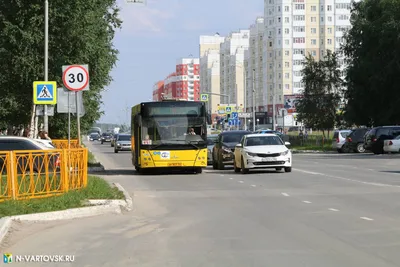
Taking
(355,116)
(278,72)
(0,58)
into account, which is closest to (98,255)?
(0,58)

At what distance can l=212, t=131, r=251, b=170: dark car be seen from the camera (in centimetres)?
3322

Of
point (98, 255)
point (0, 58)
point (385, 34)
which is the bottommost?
point (98, 255)

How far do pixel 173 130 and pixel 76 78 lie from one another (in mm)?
10167

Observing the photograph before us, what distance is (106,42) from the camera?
43344mm

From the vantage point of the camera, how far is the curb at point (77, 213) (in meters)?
12.5

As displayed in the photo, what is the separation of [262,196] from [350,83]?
50394 millimetres

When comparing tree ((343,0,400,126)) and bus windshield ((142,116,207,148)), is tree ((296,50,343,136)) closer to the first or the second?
tree ((343,0,400,126))

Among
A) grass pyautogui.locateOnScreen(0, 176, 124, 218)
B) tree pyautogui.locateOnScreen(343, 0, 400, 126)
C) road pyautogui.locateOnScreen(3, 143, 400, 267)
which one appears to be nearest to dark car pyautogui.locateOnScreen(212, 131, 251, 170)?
road pyautogui.locateOnScreen(3, 143, 400, 267)

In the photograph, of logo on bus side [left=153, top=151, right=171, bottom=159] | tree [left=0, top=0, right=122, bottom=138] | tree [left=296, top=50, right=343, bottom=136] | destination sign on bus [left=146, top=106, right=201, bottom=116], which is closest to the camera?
logo on bus side [left=153, top=151, right=171, bottom=159]

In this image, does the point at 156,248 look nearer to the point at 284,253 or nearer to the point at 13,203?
the point at 284,253

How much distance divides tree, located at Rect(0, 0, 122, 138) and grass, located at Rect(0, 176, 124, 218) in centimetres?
2124

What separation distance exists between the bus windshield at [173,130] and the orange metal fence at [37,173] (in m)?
11.2

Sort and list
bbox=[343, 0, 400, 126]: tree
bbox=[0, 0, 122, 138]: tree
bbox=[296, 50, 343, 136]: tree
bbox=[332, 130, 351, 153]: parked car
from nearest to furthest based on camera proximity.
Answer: bbox=[0, 0, 122, 138]: tree < bbox=[332, 130, 351, 153]: parked car < bbox=[343, 0, 400, 126]: tree < bbox=[296, 50, 343, 136]: tree

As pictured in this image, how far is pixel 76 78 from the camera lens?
19562mm
